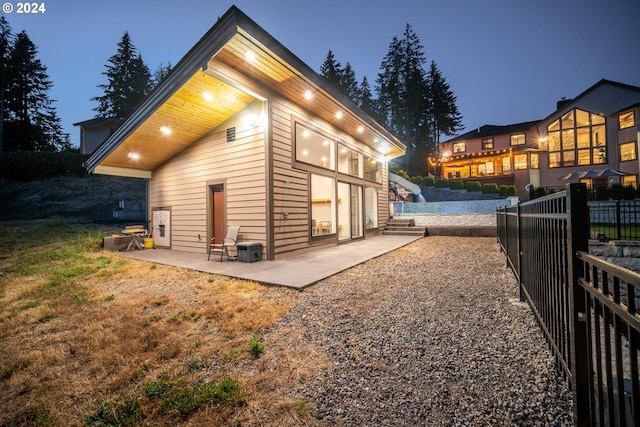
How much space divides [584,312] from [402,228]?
37.6 feet

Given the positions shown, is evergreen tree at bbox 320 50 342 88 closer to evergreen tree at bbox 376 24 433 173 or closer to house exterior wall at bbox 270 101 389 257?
evergreen tree at bbox 376 24 433 173

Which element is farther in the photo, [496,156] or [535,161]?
[496,156]

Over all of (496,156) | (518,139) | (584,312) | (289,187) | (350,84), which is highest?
(350,84)

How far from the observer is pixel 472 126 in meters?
162

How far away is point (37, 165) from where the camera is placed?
55.3ft

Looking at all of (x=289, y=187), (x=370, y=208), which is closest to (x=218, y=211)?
(x=289, y=187)

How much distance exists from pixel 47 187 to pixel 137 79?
20719 mm

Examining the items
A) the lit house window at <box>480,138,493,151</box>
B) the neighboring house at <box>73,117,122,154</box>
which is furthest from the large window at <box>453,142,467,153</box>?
the neighboring house at <box>73,117,122,154</box>

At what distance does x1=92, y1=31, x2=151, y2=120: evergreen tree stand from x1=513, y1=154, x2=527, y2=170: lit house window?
127ft

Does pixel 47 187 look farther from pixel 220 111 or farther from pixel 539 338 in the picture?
pixel 539 338

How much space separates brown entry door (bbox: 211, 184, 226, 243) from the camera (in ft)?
25.5

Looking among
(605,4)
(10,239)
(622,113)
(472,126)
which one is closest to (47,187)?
(10,239)

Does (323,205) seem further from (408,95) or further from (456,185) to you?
(408,95)

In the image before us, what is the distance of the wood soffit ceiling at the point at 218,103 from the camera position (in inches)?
218
